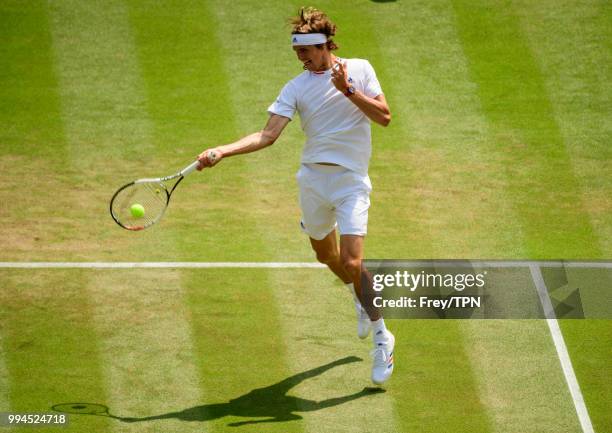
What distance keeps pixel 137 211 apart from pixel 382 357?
220cm

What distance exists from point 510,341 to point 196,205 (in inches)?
157

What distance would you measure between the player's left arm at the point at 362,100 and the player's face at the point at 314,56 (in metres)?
0.38

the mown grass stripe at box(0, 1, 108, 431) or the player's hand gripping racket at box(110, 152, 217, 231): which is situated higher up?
the player's hand gripping racket at box(110, 152, 217, 231)

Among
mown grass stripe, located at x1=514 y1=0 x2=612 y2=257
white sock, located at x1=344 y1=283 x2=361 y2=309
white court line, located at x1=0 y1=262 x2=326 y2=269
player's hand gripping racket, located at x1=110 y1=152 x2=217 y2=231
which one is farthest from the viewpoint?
mown grass stripe, located at x1=514 y1=0 x2=612 y2=257

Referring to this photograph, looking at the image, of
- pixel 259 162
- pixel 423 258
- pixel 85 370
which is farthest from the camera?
pixel 259 162

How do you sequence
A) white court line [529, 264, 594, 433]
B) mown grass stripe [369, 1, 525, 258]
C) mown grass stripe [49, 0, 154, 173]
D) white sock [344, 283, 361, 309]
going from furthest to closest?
mown grass stripe [49, 0, 154, 173]
mown grass stripe [369, 1, 525, 258]
white sock [344, 283, 361, 309]
white court line [529, 264, 594, 433]

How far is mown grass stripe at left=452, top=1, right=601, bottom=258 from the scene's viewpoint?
10672mm

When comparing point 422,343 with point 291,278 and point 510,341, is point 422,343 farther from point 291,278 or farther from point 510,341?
point 291,278

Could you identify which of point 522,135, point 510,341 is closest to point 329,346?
point 510,341

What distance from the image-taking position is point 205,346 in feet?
28.3

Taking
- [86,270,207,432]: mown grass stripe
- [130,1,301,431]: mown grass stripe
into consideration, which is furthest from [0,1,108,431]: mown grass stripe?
[130,1,301,431]: mown grass stripe

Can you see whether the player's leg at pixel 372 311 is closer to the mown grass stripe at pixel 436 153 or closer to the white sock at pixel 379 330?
the white sock at pixel 379 330

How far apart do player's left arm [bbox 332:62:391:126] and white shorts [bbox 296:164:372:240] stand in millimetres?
507

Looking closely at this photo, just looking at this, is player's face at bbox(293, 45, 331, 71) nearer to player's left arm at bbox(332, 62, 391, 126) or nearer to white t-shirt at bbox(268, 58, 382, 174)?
white t-shirt at bbox(268, 58, 382, 174)
